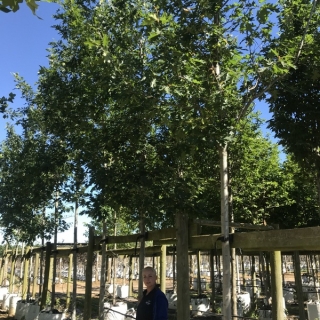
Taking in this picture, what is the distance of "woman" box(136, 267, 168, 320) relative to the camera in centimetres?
349

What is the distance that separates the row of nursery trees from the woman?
23.8 inches

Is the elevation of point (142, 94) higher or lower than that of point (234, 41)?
lower

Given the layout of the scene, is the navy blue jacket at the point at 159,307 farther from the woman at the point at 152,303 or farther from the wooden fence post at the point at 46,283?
the wooden fence post at the point at 46,283

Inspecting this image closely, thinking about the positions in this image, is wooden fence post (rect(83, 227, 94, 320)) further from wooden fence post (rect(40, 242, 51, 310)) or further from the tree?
the tree

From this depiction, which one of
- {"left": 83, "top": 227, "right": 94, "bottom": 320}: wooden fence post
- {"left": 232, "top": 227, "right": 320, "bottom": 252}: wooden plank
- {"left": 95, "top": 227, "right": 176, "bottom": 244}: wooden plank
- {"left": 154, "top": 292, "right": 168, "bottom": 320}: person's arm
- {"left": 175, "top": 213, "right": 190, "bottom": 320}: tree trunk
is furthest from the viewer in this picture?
{"left": 83, "top": 227, "right": 94, "bottom": 320}: wooden fence post

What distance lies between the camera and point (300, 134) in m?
5.08

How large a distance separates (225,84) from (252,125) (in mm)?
5418

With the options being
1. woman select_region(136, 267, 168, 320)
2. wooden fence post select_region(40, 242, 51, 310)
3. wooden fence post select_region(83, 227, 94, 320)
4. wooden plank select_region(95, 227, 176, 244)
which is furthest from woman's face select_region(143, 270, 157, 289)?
wooden fence post select_region(40, 242, 51, 310)

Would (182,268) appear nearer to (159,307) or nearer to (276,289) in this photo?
(159,307)

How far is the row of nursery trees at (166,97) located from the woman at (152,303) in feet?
1.99

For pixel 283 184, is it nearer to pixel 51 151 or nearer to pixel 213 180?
pixel 213 180

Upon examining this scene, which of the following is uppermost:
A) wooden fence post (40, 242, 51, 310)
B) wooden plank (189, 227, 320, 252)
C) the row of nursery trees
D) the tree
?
the row of nursery trees

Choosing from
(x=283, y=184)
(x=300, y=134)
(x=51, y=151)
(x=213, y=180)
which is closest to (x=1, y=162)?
(x=51, y=151)

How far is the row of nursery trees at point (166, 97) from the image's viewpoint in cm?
368
